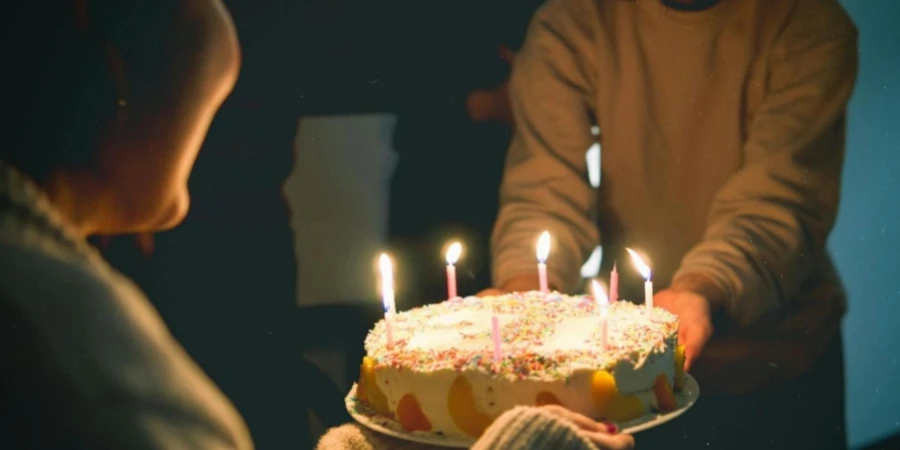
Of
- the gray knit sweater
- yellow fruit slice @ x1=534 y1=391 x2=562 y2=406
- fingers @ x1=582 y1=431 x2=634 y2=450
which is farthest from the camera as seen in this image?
A: yellow fruit slice @ x1=534 y1=391 x2=562 y2=406

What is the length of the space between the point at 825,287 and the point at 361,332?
3.53ft

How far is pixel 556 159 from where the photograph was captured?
83.8 inches

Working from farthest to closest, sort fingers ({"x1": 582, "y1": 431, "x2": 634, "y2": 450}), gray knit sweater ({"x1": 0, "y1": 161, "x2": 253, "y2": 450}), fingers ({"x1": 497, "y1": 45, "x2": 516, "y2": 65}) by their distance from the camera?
fingers ({"x1": 497, "y1": 45, "x2": 516, "y2": 65}) < fingers ({"x1": 582, "y1": 431, "x2": 634, "y2": 450}) < gray knit sweater ({"x1": 0, "y1": 161, "x2": 253, "y2": 450})

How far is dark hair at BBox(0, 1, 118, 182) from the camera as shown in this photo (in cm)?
164

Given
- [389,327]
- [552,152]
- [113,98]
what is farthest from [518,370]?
[113,98]

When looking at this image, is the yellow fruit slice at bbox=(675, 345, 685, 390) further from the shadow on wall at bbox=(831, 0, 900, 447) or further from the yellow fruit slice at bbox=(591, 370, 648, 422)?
the shadow on wall at bbox=(831, 0, 900, 447)

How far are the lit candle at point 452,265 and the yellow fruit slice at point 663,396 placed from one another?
0.53 m

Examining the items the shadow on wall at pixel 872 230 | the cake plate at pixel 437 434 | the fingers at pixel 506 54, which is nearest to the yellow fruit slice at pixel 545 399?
the cake plate at pixel 437 434

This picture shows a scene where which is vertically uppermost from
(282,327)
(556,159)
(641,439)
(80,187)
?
(80,187)

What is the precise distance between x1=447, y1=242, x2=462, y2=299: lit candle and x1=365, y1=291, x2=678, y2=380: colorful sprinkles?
0.17ft

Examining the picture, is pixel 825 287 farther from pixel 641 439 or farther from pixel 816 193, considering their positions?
pixel 641 439

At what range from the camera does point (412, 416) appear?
4.97ft

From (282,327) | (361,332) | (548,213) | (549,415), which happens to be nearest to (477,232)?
(548,213)

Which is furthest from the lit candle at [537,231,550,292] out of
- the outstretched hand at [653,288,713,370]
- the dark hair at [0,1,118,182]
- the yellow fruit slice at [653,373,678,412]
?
the dark hair at [0,1,118,182]
